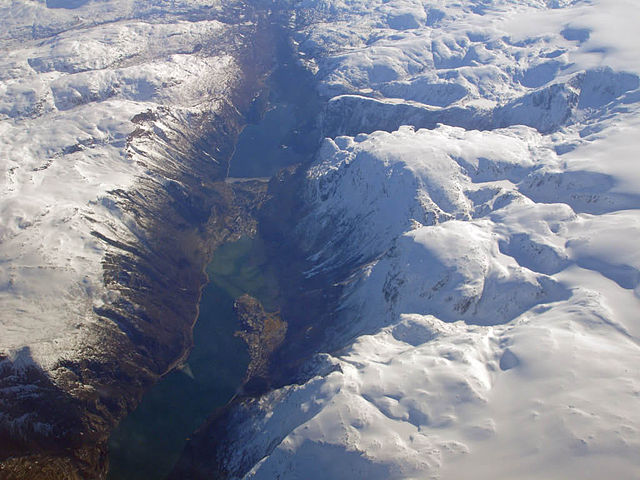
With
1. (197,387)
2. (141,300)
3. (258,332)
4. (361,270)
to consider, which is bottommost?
(197,387)

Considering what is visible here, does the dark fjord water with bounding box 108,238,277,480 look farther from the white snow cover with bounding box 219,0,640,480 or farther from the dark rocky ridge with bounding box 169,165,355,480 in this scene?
the white snow cover with bounding box 219,0,640,480

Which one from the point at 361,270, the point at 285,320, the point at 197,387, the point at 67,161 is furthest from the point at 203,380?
the point at 67,161

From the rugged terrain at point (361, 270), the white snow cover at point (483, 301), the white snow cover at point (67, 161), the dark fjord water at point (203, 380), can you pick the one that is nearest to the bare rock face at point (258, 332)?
the rugged terrain at point (361, 270)

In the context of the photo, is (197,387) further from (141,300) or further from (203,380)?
(141,300)

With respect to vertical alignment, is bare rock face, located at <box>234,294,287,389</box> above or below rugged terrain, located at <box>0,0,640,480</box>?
below

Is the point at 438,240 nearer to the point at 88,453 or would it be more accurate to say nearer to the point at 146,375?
the point at 146,375

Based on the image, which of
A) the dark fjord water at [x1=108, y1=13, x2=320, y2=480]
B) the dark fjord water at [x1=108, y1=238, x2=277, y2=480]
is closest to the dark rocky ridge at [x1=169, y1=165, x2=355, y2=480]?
the dark fjord water at [x1=108, y1=13, x2=320, y2=480]

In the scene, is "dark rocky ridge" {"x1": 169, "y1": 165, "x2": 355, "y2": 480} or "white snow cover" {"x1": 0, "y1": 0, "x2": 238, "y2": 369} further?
"white snow cover" {"x1": 0, "y1": 0, "x2": 238, "y2": 369}

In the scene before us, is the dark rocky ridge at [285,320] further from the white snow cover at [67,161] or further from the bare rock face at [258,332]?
the white snow cover at [67,161]
